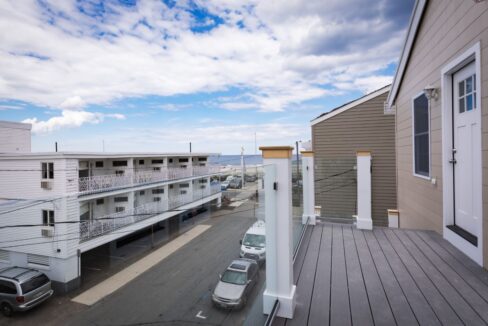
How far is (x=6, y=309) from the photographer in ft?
18.2

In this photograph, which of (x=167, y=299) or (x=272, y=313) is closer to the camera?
(x=272, y=313)

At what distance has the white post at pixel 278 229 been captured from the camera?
1449 mm

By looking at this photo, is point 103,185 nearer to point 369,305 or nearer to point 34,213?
point 34,213

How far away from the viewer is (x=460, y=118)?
2514mm

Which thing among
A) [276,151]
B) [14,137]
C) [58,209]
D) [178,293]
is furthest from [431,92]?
[14,137]

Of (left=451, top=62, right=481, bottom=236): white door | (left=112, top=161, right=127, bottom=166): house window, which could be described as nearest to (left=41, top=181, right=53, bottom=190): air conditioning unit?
(left=112, top=161, right=127, bottom=166): house window

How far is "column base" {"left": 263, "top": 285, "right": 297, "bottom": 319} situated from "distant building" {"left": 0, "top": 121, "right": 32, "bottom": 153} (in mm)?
13782

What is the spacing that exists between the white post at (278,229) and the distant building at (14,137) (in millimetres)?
13760

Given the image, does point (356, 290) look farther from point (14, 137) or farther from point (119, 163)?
point (14, 137)

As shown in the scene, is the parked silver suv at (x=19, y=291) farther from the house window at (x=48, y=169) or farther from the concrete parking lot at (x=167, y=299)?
the house window at (x=48, y=169)

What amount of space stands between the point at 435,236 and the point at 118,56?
11427 mm

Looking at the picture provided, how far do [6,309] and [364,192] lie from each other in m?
8.03

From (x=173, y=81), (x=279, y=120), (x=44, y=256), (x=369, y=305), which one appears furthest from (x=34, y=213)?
(x=279, y=120)

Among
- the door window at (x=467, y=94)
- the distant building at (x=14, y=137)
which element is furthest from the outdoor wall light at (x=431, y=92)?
the distant building at (x=14, y=137)
